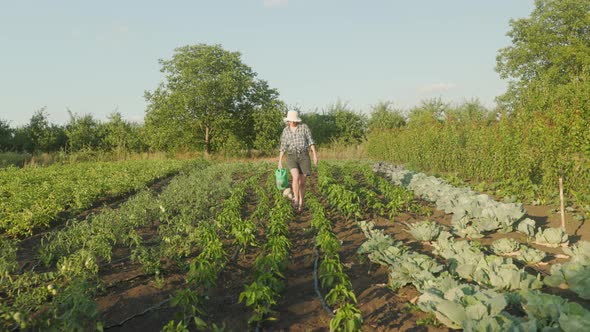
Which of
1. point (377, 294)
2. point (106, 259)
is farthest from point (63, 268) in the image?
point (377, 294)

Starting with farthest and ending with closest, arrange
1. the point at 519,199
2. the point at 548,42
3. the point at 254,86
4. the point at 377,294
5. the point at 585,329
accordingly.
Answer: the point at 548,42 < the point at 254,86 < the point at 519,199 < the point at 377,294 < the point at 585,329

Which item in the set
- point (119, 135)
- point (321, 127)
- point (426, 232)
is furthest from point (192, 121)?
point (426, 232)

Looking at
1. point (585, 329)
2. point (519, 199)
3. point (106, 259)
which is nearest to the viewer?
point (585, 329)

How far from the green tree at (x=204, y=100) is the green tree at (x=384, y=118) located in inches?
371

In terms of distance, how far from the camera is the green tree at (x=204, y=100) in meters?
27.7

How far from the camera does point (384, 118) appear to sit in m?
35.1

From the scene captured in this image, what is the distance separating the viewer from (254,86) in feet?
101

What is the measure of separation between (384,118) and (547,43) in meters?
14.1

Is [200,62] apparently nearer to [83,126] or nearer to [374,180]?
[83,126]

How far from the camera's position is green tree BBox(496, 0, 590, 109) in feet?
105

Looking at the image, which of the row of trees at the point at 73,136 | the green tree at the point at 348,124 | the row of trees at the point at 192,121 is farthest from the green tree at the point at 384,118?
the row of trees at the point at 73,136

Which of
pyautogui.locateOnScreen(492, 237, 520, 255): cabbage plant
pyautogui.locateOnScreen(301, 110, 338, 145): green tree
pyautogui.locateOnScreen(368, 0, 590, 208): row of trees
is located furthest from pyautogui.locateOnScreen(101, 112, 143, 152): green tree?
pyautogui.locateOnScreen(492, 237, 520, 255): cabbage plant

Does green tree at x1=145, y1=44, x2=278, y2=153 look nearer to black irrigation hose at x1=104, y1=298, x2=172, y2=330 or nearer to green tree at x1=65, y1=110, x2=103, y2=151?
green tree at x1=65, y1=110, x2=103, y2=151

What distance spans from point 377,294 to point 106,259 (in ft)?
11.1
